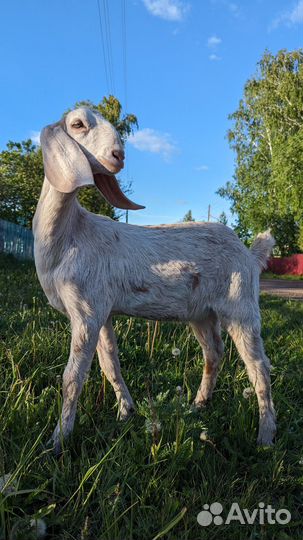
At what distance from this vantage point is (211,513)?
5.54 ft

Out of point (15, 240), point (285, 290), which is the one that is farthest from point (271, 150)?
point (15, 240)

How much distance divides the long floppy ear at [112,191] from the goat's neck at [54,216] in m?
0.15

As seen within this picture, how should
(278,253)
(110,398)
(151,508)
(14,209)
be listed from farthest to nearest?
(278,253) → (14,209) → (110,398) → (151,508)

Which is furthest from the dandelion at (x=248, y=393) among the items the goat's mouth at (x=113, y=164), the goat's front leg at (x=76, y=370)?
the goat's mouth at (x=113, y=164)

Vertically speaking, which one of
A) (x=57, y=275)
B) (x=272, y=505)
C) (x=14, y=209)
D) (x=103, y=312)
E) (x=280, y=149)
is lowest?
(x=272, y=505)

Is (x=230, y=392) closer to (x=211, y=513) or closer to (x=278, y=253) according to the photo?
(x=211, y=513)

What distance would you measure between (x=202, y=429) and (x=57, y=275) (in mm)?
1229

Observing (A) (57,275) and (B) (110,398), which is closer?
(A) (57,275)

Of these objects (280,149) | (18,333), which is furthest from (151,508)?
(280,149)

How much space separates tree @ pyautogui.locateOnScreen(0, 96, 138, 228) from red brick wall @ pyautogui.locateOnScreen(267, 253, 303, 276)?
1852 cm

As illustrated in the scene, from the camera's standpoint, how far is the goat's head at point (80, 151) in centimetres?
184

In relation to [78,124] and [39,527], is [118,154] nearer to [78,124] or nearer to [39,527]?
[78,124]

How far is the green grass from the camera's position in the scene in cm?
158

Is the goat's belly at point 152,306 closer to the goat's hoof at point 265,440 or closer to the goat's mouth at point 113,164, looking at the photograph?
the goat's mouth at point 113,164
